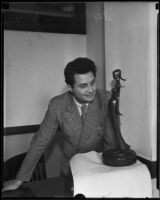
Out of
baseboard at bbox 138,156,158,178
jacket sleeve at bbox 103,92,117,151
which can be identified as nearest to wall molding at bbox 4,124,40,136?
jacket sleeve at bbox 103,92,117,151

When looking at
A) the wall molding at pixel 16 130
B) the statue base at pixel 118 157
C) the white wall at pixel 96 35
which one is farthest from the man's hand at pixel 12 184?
the white wall at pixel 96 35

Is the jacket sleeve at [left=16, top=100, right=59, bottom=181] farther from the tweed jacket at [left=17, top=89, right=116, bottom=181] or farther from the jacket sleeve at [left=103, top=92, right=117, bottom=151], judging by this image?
the jacket sleeve at [left=103, top=92, right=117, bottom=151]

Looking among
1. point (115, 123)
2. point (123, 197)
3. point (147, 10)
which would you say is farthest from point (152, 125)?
point (147, 10)

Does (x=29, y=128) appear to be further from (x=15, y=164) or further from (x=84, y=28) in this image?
(x=84, y=28)

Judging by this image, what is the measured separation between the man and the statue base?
19 millimetres

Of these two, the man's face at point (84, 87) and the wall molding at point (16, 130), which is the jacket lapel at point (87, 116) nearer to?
the man's face at point (84, 87)

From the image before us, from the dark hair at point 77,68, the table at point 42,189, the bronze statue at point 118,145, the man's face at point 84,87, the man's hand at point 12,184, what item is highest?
the dark hair at point 77,68

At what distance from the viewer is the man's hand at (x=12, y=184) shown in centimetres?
67

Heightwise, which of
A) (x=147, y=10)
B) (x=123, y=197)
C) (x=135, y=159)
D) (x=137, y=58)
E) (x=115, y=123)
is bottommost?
(x=123, y=197)

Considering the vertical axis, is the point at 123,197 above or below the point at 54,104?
below

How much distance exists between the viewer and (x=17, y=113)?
0.66m

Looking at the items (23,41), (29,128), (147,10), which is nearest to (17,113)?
(29,128)

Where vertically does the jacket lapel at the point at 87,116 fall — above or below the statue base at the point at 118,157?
above

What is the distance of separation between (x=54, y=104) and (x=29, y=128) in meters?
0.10
